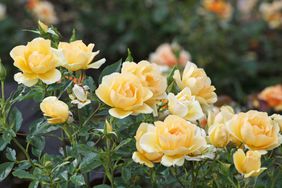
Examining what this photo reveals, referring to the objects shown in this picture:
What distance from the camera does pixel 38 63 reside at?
1.21m

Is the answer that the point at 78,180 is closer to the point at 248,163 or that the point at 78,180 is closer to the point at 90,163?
the point at 90,163

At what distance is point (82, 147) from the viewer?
3.93 ft

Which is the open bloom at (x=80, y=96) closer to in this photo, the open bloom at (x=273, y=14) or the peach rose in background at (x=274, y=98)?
the peach rose in background at (x=274, y=98)

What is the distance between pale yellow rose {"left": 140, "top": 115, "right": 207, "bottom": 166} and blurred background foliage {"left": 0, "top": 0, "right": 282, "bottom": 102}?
8.30 feet

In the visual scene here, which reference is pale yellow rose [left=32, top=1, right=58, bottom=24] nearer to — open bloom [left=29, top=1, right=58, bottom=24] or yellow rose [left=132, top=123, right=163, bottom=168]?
open bloom [left=29, top=1, right=58, bottom=24]

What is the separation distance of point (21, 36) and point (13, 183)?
2295mm

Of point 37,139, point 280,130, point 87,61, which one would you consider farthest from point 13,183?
point 280,130

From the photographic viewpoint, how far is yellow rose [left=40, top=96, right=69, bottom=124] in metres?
1.18

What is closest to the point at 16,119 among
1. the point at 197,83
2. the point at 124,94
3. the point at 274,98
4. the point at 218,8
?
the point at 124,94

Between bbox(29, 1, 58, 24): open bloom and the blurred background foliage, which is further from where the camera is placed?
bbox(29, 1, 58, 24): open bloom

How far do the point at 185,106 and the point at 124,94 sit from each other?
113mm

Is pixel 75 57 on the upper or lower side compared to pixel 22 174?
upper

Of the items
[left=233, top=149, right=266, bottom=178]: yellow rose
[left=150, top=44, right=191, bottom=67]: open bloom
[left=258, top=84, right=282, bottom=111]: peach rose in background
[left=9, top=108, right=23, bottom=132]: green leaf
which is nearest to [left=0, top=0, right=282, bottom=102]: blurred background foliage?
[left=150, top=44, right=191, bottom=67]: open bloom

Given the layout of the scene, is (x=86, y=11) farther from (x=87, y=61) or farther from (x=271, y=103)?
(x=87, y=61)
